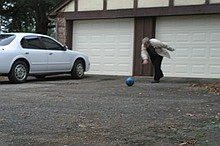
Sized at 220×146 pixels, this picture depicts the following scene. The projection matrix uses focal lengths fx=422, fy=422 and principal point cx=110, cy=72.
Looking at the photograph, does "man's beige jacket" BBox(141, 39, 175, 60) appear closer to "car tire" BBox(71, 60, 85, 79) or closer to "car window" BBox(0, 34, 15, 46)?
"car tire" BBox(71, 60, 85, 79)

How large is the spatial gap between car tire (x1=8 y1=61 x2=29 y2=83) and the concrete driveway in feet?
8.52

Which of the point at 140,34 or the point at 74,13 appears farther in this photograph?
the point at 74,13

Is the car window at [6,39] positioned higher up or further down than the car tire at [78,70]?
higher up

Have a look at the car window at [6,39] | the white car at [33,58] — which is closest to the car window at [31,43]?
the white car at [33,58]

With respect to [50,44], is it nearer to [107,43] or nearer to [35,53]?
[35,53]

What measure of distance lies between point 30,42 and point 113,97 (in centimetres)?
475

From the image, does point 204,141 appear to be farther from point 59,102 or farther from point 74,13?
point 74,13

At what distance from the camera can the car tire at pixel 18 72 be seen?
461 inches

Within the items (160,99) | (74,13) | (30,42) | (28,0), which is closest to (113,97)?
(160,99)

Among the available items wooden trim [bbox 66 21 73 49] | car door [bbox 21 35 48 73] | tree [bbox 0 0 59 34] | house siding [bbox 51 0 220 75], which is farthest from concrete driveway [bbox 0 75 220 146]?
tree [bbox 0 0 59 34]

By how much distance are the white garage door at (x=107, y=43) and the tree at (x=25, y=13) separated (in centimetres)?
784

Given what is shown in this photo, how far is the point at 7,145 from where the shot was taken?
468cm

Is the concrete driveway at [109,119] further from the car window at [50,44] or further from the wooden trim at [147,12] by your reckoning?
the wooden trim at [147,12]

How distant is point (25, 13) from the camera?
1158 inches
